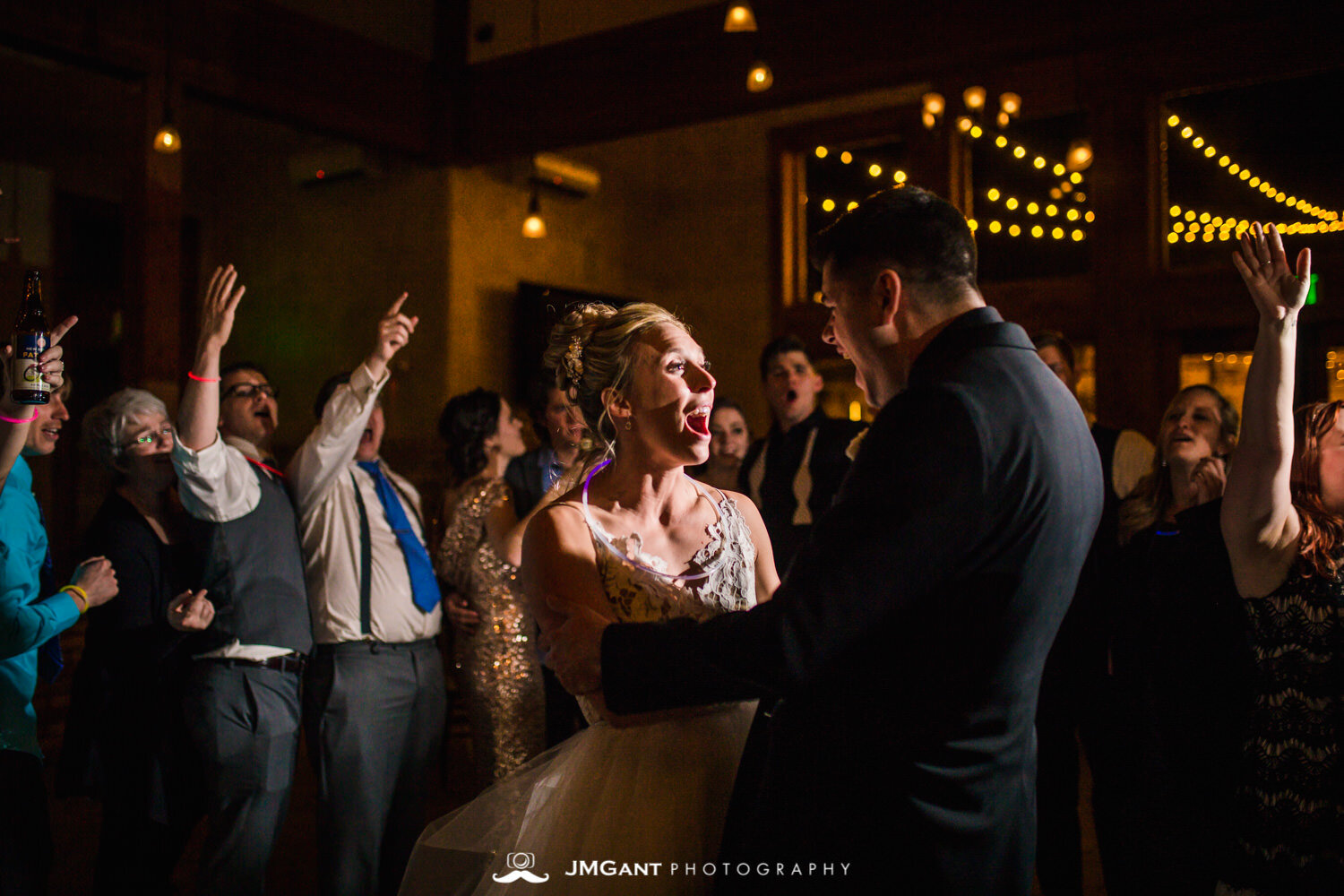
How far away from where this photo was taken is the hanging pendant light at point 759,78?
5145mm

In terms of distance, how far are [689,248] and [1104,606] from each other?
21.0 feet

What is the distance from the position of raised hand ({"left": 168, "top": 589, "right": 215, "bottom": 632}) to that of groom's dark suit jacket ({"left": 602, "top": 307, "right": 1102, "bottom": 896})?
68.9 inches

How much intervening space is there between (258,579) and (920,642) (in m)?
2.04

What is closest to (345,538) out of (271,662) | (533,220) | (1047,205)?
(271,662)

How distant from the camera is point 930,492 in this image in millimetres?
1134

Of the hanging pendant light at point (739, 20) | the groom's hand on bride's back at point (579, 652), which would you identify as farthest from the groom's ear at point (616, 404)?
the hanging pendant light at point (739, 20)

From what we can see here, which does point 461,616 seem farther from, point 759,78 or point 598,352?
point 759,78

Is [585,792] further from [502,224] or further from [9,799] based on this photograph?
[502,224]

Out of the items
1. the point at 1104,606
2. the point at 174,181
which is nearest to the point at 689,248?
the point at 174,181

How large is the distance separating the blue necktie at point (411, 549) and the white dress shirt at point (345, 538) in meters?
0.02

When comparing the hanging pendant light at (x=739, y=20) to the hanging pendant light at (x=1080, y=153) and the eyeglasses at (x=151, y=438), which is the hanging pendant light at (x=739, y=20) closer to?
the hanging pendant light at (x=1080, y=153)

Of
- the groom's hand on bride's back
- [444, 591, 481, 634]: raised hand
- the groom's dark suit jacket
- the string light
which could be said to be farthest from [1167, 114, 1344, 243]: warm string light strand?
the groom's hand on bride's back

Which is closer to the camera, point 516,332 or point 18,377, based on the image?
point 18,377

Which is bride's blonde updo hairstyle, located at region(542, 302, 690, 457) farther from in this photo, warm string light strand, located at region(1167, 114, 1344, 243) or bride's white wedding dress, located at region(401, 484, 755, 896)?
warm string light strand, located at region(1167, 114, 1344, 243)
